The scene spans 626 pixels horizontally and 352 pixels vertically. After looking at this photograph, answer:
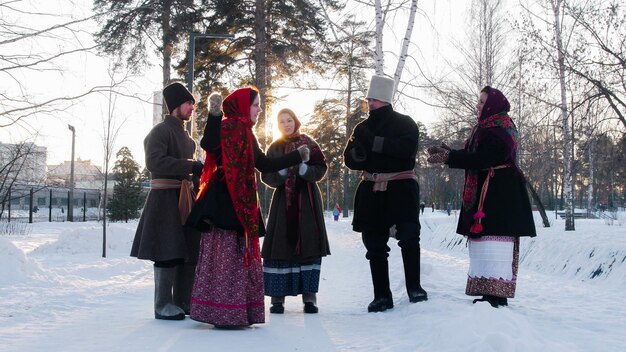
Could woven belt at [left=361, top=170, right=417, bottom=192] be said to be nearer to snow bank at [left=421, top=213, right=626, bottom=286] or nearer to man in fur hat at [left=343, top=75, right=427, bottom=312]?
man in fur hat at [left=343, top=75, right=427, bottom=312]

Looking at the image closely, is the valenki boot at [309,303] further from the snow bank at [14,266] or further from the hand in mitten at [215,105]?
the snow bank at [14,266]

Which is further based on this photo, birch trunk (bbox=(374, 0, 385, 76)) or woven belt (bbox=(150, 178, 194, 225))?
birch trunk (bbox=(374, 0, 385, 76))

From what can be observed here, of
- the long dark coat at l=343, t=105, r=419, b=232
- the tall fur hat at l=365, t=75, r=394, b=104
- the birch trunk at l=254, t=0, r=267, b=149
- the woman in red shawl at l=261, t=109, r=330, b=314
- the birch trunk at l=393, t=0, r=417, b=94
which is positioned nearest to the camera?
the long dark coat at l=343, t=105, r=419, b=232

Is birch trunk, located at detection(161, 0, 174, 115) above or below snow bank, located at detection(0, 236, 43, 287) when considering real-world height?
above

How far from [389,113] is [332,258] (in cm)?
1074

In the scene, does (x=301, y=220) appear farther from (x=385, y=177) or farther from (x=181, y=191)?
(x=181, y=191)

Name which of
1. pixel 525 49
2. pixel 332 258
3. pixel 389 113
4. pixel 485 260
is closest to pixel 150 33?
pixel 332 258

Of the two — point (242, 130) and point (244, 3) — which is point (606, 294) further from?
point (244, 3)

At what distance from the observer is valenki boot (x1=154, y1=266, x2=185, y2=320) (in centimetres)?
600

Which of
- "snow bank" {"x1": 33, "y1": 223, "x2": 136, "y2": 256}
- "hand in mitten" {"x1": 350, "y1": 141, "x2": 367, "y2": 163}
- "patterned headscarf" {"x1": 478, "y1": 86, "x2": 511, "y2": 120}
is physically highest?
"patterned headscarf" {"x1": 478, "y1": 86, "x2": 511, "y2": 120}

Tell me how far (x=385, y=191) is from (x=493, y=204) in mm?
1062

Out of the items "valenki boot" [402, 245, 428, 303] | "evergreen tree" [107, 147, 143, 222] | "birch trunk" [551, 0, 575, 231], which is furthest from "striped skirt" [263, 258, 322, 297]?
"evergreen tree" [107, 147, 143, 222]

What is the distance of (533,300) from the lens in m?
7.18

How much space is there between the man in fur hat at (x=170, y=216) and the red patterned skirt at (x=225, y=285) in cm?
45
